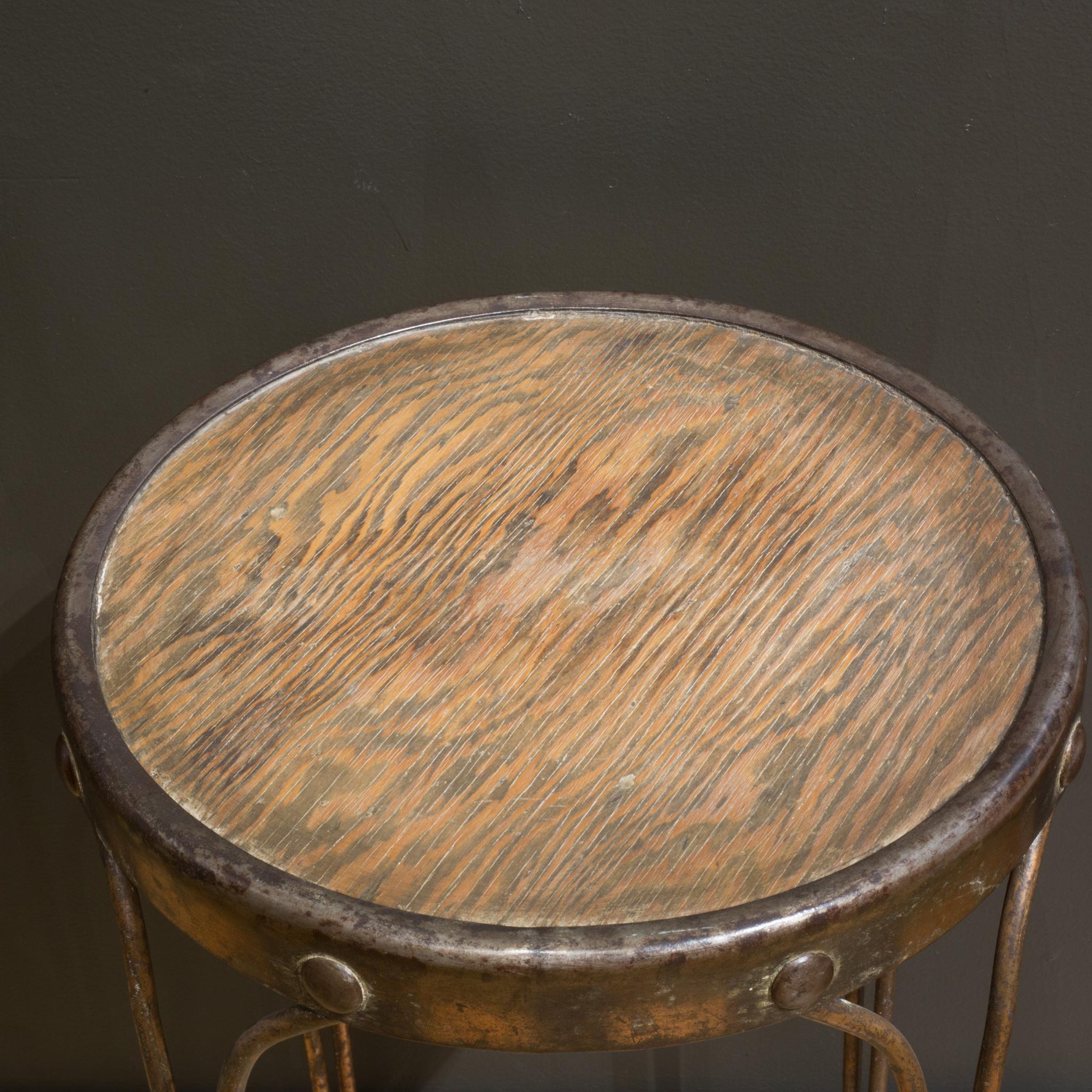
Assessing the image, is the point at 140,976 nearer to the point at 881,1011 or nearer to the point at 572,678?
the point at 572,678

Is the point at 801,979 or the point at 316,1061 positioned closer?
the point at 801,979

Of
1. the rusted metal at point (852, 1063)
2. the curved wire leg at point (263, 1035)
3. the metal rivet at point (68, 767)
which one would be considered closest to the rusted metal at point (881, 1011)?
the rusted metal at point (852, 1063)

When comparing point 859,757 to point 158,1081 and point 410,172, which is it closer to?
point 158,1081

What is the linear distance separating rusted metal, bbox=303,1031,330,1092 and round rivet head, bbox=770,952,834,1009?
0.68 meters

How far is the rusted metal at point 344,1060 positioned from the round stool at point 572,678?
37 cm

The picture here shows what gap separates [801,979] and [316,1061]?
0.73m

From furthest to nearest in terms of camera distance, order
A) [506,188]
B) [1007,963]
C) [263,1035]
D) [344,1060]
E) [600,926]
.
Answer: [344,1060], [506,188], [1007,963], [263,1035], [600,926]

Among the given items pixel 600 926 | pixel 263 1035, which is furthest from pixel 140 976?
pixel 600 926

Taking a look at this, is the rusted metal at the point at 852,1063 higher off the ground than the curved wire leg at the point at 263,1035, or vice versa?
the curved wire leg at the point at 263,1035

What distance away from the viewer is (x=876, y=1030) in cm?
71

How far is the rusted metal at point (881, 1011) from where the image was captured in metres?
1.12

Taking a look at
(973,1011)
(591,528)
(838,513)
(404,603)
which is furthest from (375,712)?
(973,1011)

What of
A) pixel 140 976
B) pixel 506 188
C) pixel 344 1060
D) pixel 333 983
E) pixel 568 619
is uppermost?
pixel 506 188

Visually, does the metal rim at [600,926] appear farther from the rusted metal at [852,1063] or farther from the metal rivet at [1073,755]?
the rusted metal at [852,1063]
